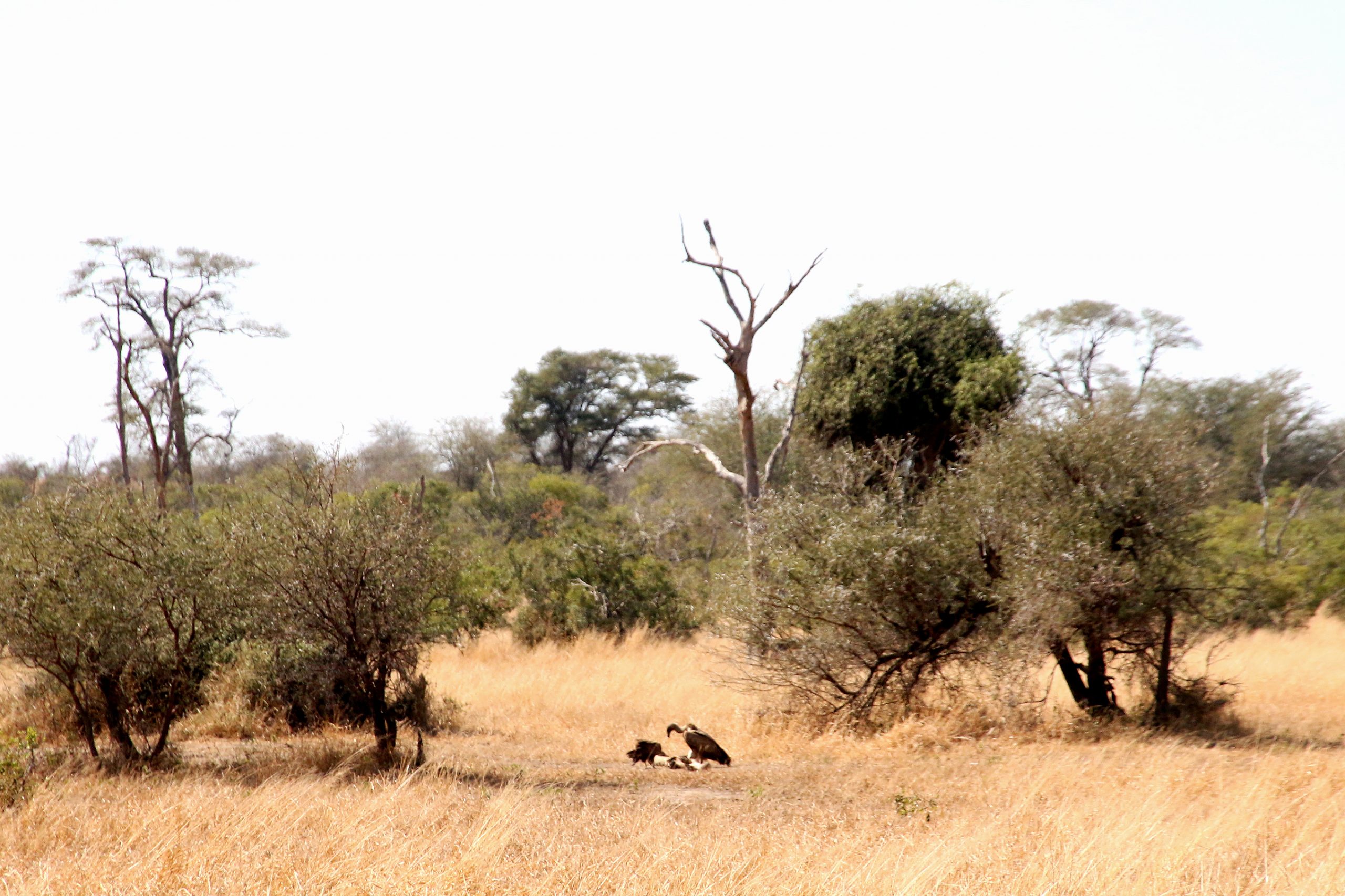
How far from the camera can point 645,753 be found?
398 inches

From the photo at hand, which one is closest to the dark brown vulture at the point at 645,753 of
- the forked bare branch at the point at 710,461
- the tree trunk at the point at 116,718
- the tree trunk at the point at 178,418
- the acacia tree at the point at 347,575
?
the acacia tree at the point at 347,575

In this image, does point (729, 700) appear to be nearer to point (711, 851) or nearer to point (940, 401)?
point (940, 401)

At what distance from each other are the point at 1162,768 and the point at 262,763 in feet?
25.2

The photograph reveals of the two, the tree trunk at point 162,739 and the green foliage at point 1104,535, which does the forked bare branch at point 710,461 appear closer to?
the green foliage at point 1104,535

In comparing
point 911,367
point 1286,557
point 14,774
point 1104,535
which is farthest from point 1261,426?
point 14,774

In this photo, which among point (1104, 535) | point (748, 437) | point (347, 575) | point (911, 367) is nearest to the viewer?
point (347, 575)

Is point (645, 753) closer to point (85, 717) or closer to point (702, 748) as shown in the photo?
point (702, 748)

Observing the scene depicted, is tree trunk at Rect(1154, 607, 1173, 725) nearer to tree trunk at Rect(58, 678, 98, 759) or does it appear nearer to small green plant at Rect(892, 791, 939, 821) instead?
small green plant at Rect(892, 791, 939, 821)

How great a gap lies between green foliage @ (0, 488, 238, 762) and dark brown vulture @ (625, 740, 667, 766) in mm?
3917

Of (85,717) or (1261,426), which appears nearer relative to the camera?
(85,717)

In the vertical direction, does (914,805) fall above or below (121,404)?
below

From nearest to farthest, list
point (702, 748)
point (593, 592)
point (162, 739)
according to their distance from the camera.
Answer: point (162, 739)
point (702, 748)
point (593, 592)

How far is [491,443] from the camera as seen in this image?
42.5m

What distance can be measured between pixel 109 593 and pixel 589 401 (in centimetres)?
3261
